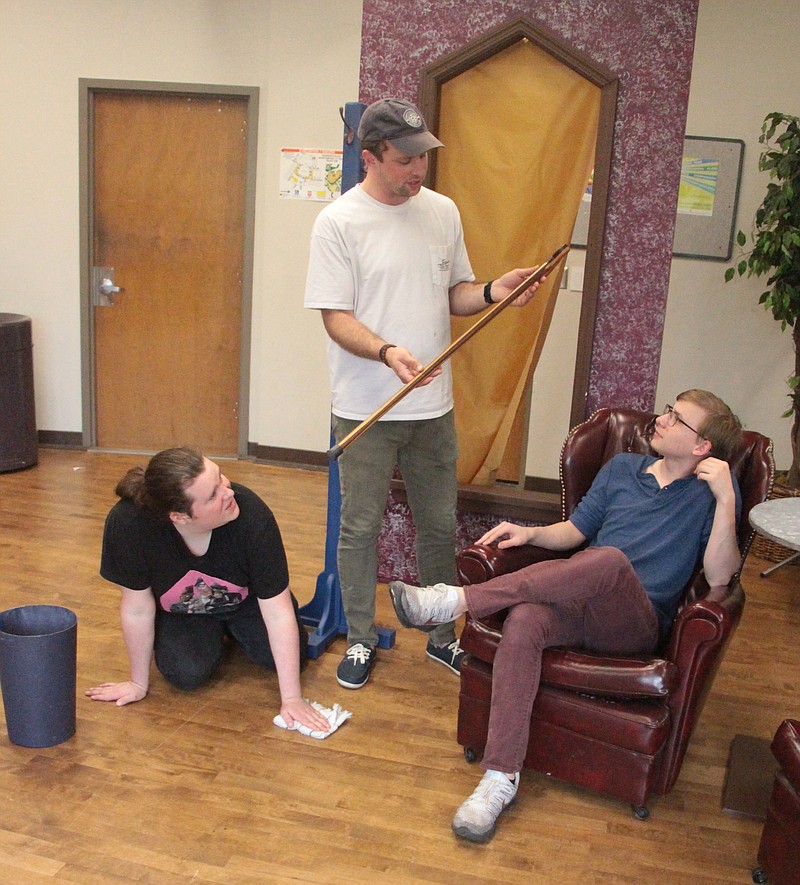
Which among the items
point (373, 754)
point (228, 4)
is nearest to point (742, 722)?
point (373, 754)

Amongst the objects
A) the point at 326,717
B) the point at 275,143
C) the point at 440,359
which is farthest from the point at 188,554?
the point at 275,143

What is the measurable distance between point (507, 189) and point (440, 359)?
1130mm

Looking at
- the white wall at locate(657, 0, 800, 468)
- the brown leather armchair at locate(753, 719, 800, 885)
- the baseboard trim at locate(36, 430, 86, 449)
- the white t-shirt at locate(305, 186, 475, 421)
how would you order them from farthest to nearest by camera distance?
the baseboard trim at locate(36, 430, 86, 449)
the white wall at locate(657, 0, 800, 468)
the white t-shirt at locate(305, 186, 475, 421)
the brown leather armchair at locate(753, 719, 800, 885)

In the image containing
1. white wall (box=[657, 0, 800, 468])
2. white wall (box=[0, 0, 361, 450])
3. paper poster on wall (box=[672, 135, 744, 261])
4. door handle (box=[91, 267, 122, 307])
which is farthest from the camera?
door handle (box=[91, 267, 122, 307])

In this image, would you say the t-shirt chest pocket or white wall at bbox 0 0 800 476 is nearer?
the t-shirt chest pocket

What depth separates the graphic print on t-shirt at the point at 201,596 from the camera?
244cm

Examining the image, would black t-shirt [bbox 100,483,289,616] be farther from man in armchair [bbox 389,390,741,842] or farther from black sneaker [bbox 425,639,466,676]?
black sneaker [bbox 425,639,466,676]

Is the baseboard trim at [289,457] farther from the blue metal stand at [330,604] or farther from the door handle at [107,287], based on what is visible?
the blue metal stand at [330,604]

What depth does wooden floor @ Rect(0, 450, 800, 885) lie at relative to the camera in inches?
77.5

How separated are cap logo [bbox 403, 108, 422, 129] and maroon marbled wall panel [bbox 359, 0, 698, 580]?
0.76 metres

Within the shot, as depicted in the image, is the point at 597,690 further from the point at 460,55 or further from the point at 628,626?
the point at 460,55

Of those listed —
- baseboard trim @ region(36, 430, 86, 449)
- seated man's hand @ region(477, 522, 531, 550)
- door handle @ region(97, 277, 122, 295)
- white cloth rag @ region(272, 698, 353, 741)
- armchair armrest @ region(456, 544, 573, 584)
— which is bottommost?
white cloth rag @ region(272, 698, 353, 741)

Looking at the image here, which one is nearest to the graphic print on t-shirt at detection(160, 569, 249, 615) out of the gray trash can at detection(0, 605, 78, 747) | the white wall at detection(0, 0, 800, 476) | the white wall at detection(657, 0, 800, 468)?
the gray trash can at detection(0, 605, 78, 747)

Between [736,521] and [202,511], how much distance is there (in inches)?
52.5
